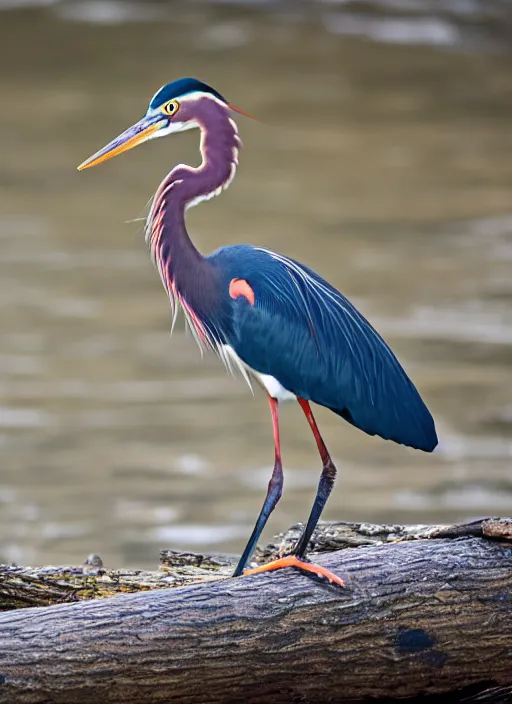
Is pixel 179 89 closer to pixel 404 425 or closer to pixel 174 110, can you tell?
pixel 174 110

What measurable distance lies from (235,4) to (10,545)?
422 inches

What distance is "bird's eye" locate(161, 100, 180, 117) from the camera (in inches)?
106

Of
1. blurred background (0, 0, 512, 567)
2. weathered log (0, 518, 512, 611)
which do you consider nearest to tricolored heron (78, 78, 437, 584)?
weathered log (0, 518, 512, 611)

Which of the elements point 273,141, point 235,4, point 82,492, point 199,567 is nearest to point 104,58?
point 235,4

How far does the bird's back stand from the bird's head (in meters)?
0.27

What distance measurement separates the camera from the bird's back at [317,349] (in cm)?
265

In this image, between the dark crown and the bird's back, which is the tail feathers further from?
the dark crown

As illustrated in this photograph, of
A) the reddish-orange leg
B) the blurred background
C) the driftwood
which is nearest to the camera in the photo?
the driftwood

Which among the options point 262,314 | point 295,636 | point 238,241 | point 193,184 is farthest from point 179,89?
point 238,241

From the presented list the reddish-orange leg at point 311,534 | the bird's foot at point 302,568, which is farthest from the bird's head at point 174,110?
the bird's foot at point 302,568

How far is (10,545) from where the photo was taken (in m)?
5.07

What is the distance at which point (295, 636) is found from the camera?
2.62 m

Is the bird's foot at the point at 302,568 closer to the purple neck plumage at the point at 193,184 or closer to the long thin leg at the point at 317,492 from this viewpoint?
the long thin leg at the point at 317,492

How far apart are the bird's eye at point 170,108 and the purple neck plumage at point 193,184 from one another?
0.08ft
